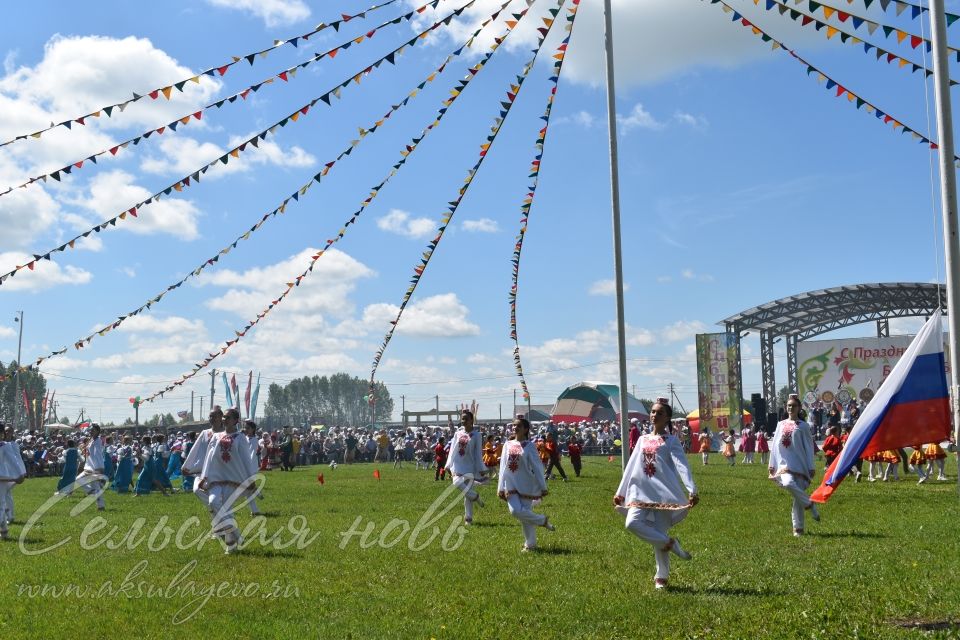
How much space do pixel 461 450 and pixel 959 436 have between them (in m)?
10.1

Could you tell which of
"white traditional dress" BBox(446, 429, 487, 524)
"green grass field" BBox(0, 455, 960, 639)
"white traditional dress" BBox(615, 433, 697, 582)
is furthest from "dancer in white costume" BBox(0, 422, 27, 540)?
"white traditional dress" BBox(615, 433, 697, 582)

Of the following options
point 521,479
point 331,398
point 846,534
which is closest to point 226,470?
point 521,479

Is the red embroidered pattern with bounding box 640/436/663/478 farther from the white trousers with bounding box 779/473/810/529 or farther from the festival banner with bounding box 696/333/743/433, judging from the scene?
the festival banner with bounding box 696/333/743/433

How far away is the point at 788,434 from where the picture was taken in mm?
15203

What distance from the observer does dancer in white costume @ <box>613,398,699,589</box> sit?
10.3 m

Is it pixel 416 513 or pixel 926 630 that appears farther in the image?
pixel 416 513

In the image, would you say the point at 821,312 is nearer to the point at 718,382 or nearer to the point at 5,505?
the point at 718,382

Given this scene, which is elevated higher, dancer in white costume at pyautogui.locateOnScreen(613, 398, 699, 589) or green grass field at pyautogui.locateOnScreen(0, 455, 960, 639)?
dancer in white costume at pyautogui.locateOnScreen(613, 398, 699, 589)

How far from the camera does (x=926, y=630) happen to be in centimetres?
773

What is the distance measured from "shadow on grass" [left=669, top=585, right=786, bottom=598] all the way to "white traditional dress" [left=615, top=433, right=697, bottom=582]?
0.25 metres

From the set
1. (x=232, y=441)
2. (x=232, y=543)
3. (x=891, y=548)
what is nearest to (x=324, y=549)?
(x=232, y=543)

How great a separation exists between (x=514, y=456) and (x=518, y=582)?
150 inches

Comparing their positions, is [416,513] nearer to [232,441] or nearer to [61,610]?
[232,441]

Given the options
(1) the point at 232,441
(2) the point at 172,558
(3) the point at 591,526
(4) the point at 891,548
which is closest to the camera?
(4) the point at 891,548
